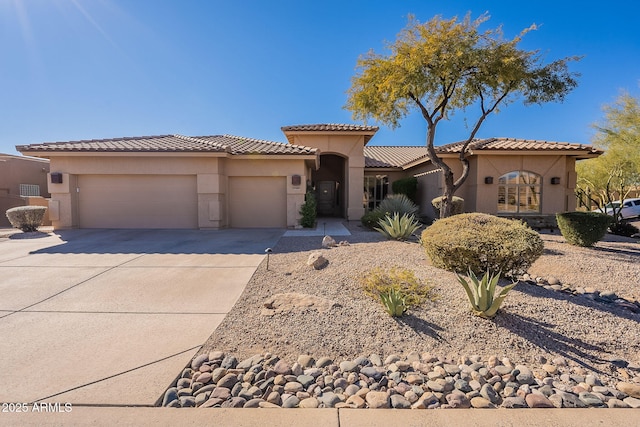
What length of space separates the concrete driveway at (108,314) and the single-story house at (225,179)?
435 centimetres

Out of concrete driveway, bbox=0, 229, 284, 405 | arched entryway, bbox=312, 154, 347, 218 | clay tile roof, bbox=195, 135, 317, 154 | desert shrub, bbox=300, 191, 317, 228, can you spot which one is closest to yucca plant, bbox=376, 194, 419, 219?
desert shrub, bbox=300, 191, 317, 228

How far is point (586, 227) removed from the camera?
9.53 m

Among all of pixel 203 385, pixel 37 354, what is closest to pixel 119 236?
pixel 37 354

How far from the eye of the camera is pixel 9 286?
6.02 metres

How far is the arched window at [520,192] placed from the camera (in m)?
15.3

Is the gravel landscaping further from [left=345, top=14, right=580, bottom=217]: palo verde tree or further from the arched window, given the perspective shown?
the arched window

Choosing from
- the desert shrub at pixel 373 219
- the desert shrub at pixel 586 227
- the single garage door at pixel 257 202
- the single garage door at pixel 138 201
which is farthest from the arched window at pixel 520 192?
the single garage door at pixel 138 201

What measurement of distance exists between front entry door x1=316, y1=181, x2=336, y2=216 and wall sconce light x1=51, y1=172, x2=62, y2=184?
539 inches

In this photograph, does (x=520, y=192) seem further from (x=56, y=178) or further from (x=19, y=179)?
(x=19, y=179)

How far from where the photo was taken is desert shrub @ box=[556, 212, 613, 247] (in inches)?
373

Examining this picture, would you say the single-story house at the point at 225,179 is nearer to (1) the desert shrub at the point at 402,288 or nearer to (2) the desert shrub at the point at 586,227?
(2) the desert shrub at the point at 586,227

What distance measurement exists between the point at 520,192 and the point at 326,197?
1132 cm

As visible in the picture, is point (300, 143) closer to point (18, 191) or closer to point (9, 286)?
point (9, 286)

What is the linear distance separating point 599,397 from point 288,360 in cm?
315
